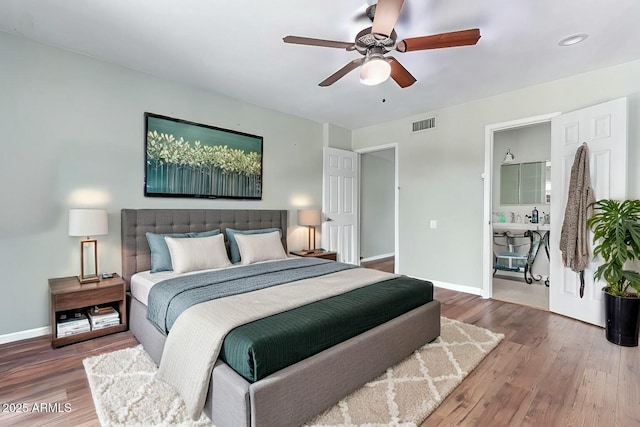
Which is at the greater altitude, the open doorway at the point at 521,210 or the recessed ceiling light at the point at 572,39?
the recessed ceiling light at the point at 572,39

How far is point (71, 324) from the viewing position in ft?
8.75

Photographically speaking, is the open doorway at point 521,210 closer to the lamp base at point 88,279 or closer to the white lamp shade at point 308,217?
the white lamp shade at point 308,217

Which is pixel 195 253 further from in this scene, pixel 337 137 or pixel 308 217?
pixel 337 137

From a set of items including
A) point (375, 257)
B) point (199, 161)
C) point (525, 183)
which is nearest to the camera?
point (199, 161)

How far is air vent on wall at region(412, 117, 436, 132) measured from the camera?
4.66 meters

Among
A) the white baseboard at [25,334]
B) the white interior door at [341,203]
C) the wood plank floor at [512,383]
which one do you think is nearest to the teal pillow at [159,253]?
the wood plank floor at [512,383]

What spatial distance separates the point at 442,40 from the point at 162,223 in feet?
10.5

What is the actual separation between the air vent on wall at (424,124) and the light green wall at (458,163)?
7 cm

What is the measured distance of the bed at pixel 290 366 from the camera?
148cm

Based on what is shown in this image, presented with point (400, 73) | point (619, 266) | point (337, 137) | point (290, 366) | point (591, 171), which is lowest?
point (290, 366)

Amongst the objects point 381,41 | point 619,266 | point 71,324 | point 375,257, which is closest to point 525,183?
point 619,266

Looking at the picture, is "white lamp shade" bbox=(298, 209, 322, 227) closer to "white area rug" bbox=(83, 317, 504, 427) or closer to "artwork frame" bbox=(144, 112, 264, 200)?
"artwork frame" bbox=(144, 112, 264, 200)

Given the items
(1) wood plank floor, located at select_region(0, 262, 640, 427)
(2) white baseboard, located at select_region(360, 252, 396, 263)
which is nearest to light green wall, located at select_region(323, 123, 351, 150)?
(2) white baseboard, located at select_region(360, 252, 396, 263)

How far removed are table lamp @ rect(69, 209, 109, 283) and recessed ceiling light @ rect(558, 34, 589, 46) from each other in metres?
4.45
